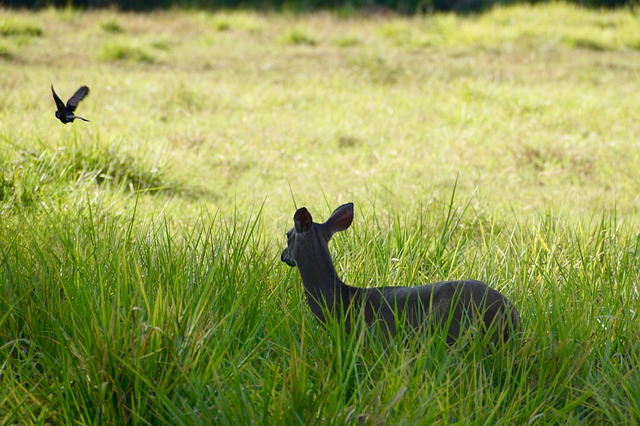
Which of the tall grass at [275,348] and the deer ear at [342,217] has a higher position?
the deer ear at [342,217]

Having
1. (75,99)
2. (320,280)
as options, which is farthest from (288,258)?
(75,99)

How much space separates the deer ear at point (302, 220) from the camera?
2885 millimetres

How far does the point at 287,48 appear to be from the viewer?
1366 cm

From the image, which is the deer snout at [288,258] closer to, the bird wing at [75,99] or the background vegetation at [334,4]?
the bird wing at [75,99]

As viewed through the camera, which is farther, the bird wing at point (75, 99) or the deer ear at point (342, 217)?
the bird wing at point (75, 99)

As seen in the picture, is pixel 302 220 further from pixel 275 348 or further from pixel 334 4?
pixel 334 4

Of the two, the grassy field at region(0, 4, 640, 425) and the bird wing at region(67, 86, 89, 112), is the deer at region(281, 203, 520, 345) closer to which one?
the grassy field at region(0, 4, 640, 425)

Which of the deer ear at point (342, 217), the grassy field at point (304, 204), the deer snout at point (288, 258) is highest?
the deer ear at point (342, 217)

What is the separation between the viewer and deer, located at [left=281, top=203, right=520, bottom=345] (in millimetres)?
2768

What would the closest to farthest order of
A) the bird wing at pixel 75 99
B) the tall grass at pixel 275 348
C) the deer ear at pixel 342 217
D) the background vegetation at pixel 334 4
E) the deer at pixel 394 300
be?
the tall grass at pixel 275 348, the deer at pixel 394 300, the deer ear at pixel 342 217, the bird wing at pixel 75 99, the background vegetation at pixel 334 4

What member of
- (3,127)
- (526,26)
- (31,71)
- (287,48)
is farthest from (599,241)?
(526,26)

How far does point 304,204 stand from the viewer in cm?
596

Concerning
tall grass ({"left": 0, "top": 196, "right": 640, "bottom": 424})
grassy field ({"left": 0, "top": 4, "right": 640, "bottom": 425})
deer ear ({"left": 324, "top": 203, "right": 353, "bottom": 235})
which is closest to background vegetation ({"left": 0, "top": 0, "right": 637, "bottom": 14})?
grassy field ({"left": 0, "top": 4, "right": 640, "bottom": 425})

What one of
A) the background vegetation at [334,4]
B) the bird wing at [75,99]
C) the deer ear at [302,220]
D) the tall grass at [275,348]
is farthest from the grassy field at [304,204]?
the background vegetation at [334,4]
